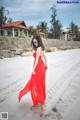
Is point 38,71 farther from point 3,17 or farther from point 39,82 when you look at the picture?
point 3,17

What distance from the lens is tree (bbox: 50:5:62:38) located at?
2.75 m

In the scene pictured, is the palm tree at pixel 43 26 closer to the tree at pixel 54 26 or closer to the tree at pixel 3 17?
the tree at pixel 54 26

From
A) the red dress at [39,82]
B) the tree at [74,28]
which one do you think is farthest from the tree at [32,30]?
the tree at [74,28]

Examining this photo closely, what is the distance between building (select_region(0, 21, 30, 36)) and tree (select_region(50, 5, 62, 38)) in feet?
1.04

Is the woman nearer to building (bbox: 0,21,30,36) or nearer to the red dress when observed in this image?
the red dress

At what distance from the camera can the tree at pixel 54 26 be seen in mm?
2745

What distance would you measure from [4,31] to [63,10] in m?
0.81

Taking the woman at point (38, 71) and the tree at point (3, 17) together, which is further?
the tree at point (3, 17)

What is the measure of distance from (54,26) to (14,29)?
1.76 feet

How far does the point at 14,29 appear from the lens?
120 inches

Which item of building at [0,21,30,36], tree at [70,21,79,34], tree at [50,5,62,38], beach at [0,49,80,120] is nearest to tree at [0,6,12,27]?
building at [0,21,30,36]

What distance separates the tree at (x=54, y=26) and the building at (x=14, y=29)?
1.04 ft

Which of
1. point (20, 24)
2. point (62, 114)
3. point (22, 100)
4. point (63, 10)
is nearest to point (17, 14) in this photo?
point (20, 24)

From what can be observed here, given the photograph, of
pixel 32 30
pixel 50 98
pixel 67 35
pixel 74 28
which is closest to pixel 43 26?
pixel 32 30
